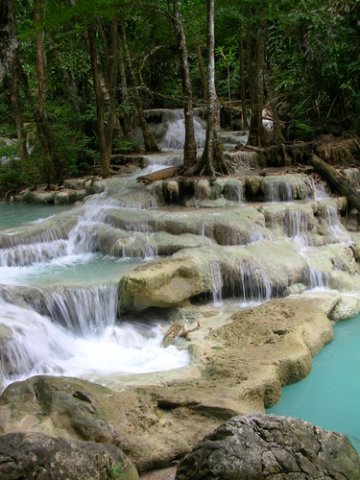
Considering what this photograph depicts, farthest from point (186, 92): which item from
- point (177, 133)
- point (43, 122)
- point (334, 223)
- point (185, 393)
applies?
point (185, 393)

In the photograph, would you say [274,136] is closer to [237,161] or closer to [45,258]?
[237,161]

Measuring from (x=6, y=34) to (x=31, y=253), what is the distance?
21.2 feet

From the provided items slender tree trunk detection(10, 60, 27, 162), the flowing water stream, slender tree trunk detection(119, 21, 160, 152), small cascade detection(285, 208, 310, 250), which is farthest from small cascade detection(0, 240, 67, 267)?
slender tree trunk detection(10, 60, 27, 162)

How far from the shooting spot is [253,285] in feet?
24.9

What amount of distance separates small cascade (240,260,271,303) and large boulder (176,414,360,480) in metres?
4.19

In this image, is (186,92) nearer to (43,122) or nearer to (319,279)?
(43,122)

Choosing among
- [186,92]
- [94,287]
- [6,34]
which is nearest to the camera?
[6,34]

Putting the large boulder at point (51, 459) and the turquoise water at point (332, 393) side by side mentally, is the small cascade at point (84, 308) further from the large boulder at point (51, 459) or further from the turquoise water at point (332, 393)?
the large boulder at point (51, 459)

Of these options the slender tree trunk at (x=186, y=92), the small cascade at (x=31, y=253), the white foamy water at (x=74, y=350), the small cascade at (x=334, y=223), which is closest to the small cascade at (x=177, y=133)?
the slender tree trunk at (x=186, y=92)

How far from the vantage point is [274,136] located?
43.9ft

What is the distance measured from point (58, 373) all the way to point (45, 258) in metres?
3.45

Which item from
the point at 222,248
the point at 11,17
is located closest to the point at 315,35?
the point at 222,248

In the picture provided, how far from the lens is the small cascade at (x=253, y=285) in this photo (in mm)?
7586

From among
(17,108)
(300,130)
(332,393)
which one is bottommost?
(332,393)
